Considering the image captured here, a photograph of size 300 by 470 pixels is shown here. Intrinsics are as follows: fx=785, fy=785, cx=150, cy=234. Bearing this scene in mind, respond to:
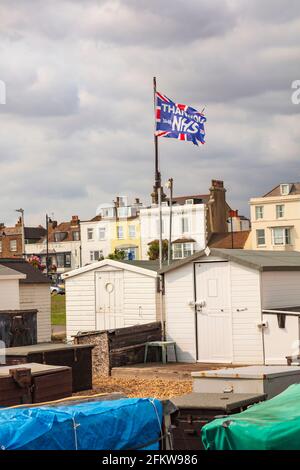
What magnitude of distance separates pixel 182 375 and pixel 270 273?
3832 mm

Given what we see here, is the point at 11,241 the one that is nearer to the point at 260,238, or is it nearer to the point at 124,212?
the point at 124,212

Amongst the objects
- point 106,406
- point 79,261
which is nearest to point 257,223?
point 79,261

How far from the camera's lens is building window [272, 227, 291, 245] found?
90.4 metres

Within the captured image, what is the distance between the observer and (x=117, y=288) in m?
24.6

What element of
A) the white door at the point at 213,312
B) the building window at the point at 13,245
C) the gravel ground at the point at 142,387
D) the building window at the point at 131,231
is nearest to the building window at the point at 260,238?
the building window at the point at 131,231

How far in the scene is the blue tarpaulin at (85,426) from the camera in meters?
7.88

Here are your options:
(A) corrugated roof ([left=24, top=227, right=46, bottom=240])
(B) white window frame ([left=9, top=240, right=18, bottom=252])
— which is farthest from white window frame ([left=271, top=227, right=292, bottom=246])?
(A) corrugated roof ([left=24, top=227, right=46, bottom=240])

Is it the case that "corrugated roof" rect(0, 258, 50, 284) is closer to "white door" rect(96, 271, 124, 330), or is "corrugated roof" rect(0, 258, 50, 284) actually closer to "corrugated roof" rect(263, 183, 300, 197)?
"white door" rect(96, 271, 124, 330)

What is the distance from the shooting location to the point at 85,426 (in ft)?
27.0

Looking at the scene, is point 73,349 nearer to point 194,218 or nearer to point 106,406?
point 106,406

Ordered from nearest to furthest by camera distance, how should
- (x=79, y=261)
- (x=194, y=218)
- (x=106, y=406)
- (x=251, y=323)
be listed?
(x=106, y=406) < (x=251, y=323) < (x=194, y=218) < (x=79, y=261)

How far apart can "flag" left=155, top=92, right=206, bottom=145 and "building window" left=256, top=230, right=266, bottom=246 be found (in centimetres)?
6366

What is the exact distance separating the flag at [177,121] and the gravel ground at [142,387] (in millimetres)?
11907

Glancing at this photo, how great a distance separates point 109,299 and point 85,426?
652 inches
